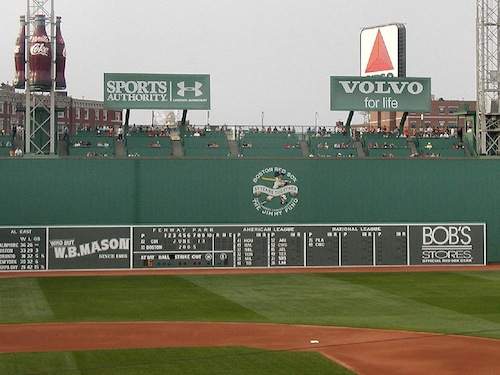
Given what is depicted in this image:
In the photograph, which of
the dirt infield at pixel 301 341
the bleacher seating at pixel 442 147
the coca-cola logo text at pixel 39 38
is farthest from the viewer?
the bleacher seating at pixel 442 147

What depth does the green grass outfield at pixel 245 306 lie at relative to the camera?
21312 millimetres

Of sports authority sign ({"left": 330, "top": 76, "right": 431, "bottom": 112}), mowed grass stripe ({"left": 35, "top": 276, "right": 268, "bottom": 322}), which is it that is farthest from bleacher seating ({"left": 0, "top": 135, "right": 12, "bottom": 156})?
sports authority sign ({"left": 330, "top": 76, "right": 431, "bottom": 112})

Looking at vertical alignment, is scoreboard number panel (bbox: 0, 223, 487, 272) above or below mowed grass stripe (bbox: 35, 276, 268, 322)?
above

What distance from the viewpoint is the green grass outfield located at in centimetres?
2131

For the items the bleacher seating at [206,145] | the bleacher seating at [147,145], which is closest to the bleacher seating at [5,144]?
the bleacher seating at [147,145]

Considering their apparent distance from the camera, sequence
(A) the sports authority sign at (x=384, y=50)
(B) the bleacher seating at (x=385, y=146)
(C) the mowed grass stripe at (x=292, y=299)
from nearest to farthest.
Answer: (C) the mowed grass stripe at (x=292, y=299) < (B) the bleacher seating at (x=385, y=146) < (A) the sports authority sign at (x=384, y=50)

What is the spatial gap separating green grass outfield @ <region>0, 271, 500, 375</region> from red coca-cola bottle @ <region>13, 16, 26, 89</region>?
42.4 feet

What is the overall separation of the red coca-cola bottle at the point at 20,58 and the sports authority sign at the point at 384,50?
19409 mm

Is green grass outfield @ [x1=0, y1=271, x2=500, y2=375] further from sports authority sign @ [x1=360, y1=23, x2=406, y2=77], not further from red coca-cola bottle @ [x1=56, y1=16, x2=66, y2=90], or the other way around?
sports authority sign @ [x1=360, y1=23, x2=406, y2=77]

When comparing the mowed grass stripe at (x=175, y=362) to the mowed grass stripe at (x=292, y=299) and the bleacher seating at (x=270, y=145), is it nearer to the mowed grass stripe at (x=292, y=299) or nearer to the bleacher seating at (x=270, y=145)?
the mowed grass stripe at (x=292, y=299)

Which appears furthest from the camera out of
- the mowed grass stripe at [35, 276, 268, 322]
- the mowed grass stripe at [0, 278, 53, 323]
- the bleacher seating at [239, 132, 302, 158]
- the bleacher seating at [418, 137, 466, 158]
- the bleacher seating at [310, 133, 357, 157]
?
the bleacher seating at [418, 137, 466, 158]

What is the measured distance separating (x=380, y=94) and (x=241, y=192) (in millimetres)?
9441

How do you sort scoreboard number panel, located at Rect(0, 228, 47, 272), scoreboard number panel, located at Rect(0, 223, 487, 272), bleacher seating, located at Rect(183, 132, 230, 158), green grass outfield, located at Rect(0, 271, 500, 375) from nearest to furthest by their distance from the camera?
green grass outfield, located at Rect(0, 271, 500, 375) < scoreboard number panel, located at Rect(0, 228, 47, 272) < scoreboard number panel, located at Rect(0, 223, 487, 272) < bleacher seating, located at Rect(183, 132, 230, 158)

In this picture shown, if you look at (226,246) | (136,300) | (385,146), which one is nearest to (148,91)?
(226,246)
